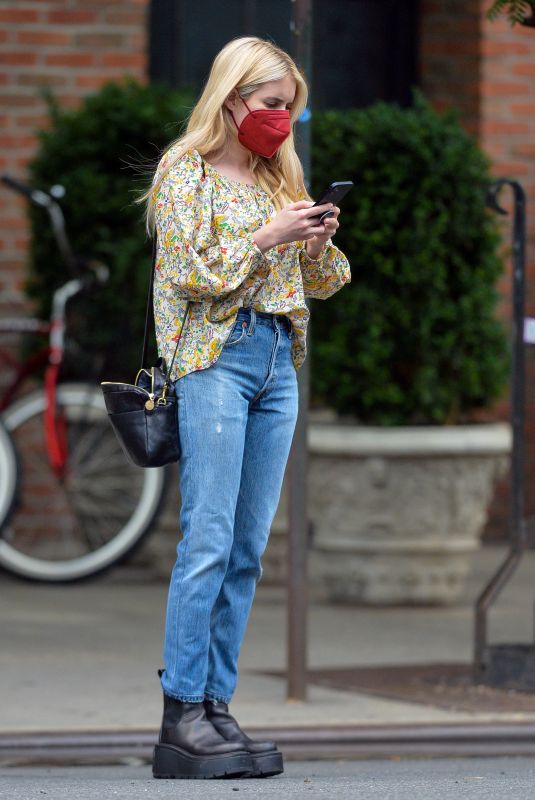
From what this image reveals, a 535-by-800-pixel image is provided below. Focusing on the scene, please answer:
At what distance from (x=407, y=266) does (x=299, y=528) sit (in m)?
1.77

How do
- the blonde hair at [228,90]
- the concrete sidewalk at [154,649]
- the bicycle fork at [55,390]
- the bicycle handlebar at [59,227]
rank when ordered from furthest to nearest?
the bicycle fork at [55,390] → the bicycle handlebar at [59,227] → the concrete sidewalk at [154,649] → the blonde hair at [228,90]

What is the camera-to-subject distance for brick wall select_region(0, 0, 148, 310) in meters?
8.31

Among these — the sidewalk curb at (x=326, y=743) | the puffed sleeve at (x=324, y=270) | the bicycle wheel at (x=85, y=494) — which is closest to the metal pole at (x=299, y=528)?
the sidewalk curb at (x=326, y=743)

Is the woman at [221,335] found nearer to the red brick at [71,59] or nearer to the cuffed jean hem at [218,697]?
the cuffed jean hem at [218,697]

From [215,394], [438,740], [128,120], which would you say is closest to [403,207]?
[128,120]

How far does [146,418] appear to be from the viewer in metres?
3.89

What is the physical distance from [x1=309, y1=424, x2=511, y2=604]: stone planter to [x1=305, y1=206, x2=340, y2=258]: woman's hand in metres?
2.92

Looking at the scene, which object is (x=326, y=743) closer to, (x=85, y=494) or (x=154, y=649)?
(x=154, y=649)

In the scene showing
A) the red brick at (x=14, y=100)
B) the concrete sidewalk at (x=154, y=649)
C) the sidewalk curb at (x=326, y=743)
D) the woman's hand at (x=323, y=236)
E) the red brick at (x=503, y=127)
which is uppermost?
the woman's hand at (x=323, y=236)

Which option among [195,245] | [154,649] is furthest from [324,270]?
[154,649]

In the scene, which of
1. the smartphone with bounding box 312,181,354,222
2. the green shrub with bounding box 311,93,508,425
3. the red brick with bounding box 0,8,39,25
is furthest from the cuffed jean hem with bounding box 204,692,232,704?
the red brick with bounding box 0,8,39,25

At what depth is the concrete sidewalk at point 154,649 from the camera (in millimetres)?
5113

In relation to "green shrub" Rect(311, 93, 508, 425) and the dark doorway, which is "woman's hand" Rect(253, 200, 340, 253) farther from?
the dark doorway

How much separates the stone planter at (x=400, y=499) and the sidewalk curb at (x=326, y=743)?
6.73 ft
